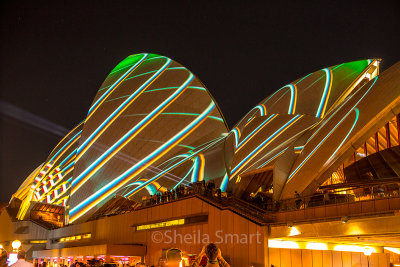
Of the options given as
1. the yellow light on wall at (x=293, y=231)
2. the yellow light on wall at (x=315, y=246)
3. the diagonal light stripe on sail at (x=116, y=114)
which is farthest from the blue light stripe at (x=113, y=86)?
the yellow light on wall at (x=293, y=231)

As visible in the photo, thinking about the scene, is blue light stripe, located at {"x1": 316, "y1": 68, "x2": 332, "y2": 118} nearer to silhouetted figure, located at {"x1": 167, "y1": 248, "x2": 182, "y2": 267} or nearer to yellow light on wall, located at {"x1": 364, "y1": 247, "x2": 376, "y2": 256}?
yellow light on wall, located at {"x1": 364, "y1": 247, "x2": 376, "y2": 256}

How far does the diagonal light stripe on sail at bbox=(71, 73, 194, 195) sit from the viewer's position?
23719 millimetres

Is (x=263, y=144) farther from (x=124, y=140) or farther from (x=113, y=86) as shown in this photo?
(x=113, y=86)

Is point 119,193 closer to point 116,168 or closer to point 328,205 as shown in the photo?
point 116,168

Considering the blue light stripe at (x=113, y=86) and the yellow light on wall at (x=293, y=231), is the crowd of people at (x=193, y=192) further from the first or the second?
the blue light stripe at (x=113, y=86)

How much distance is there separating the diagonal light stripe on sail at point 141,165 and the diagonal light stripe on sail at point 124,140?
146 cm

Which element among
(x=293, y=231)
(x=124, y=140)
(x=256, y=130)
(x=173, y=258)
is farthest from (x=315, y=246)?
(x=124, y=140)

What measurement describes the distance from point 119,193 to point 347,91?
1260 centimetres

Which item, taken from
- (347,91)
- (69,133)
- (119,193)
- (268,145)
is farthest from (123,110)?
(347,91)

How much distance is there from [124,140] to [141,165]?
80.3 inches

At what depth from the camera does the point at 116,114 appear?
2506 centimetres

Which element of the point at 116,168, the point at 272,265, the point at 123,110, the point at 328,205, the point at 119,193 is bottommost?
the point at 272,265

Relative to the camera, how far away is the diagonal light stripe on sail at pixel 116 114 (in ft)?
81.5

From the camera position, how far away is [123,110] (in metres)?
24.8
